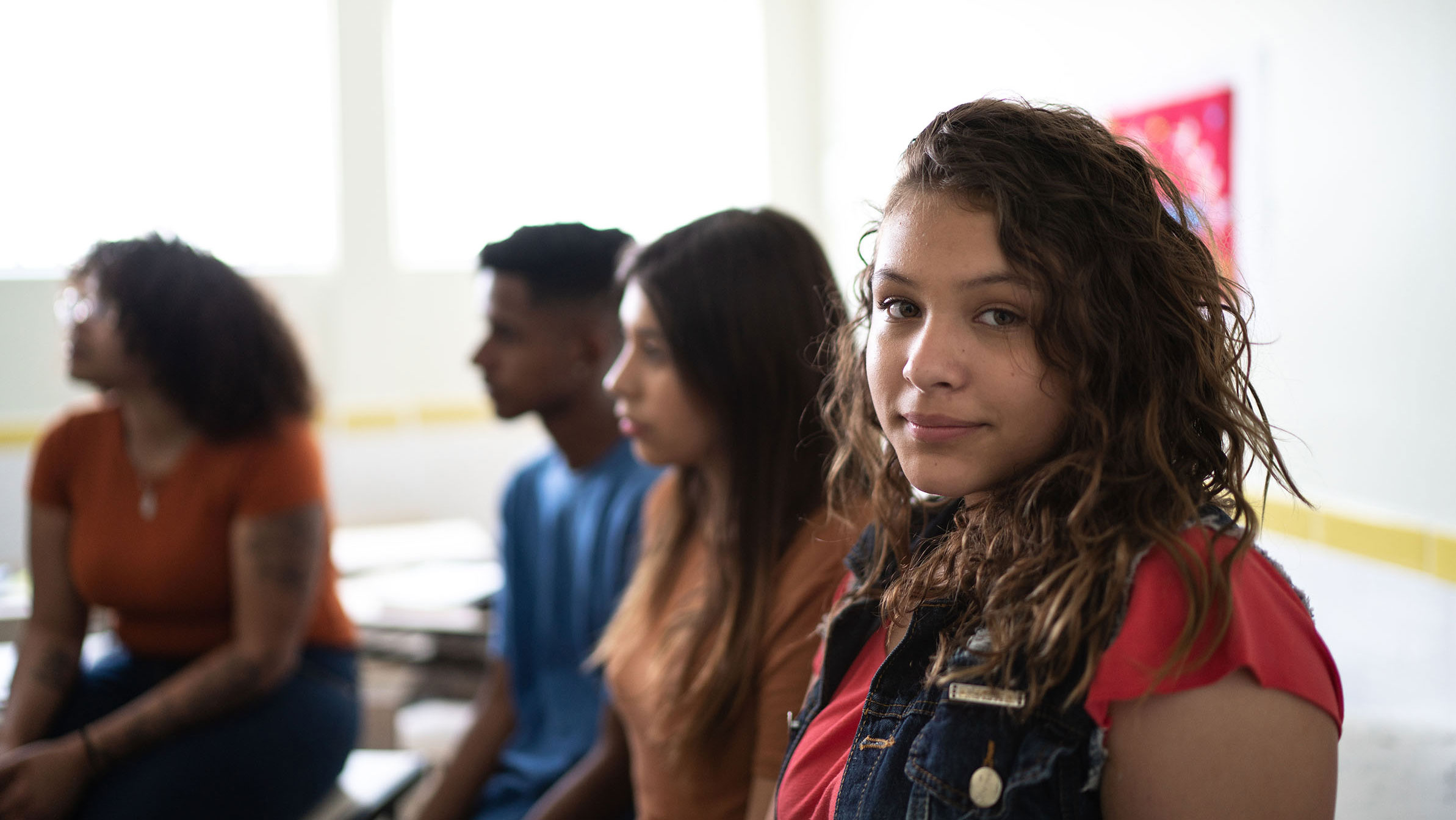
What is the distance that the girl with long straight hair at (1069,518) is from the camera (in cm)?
71

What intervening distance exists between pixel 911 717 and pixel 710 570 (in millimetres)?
533

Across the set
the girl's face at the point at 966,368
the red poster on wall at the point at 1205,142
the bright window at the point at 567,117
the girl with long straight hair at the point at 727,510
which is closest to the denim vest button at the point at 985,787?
the girl's face at the point at 966,368

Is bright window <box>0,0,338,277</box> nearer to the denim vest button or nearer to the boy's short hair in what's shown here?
the boy's short hair

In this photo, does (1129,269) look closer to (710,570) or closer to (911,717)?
(911,717)

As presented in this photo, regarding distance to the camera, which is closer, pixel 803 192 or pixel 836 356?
pixel 836 356

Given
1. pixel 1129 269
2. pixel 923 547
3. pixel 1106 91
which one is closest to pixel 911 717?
pixel 923 547

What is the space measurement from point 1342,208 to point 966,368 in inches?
59.8

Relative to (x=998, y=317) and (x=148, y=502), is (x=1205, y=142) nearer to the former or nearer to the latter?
(x=998, y=317)

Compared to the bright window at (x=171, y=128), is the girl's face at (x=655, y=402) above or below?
below

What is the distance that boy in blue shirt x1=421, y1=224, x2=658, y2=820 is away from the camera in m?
1.82

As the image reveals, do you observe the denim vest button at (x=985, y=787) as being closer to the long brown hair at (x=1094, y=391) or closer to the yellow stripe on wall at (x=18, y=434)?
the long brown hair at (x=1094, y=391)

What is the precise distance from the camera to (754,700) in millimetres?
1266

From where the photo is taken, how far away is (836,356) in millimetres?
1206

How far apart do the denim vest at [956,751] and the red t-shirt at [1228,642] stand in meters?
0.04
